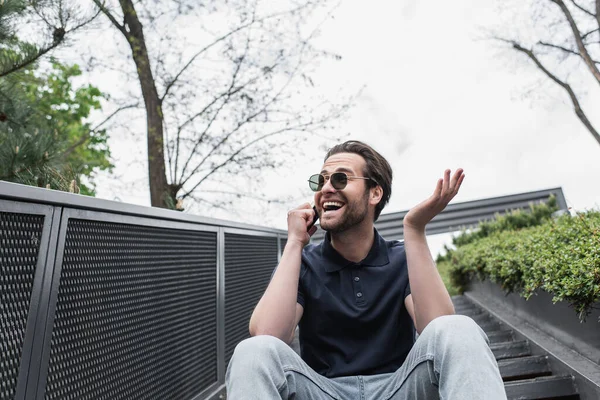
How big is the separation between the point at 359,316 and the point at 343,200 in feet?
2.04

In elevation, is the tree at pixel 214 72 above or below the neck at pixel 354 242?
above

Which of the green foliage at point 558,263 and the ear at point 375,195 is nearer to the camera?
the green foliage at point 558,263

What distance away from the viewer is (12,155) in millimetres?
2727

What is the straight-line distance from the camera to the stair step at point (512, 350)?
2883mm

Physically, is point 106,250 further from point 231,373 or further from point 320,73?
point 320,73

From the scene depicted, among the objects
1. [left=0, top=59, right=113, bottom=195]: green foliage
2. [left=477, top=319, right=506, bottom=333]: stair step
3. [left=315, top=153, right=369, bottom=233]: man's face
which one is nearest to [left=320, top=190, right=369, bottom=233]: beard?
[left=315, top=153, right=369, bottom=233]: man's face

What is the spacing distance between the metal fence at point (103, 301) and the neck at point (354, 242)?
990 mm

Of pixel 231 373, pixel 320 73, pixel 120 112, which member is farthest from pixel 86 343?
pixel 120 112

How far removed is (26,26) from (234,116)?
108 inches

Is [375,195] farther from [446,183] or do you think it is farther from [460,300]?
[460,300]

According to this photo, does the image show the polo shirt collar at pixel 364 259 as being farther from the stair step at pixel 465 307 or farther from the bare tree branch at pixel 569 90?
the bare tree branch at pixel 569 90

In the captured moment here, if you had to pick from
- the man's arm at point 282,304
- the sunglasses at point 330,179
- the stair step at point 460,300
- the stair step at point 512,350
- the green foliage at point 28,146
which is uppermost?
the green foliage at point 28,146

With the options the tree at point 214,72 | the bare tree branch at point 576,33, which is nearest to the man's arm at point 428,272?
the tree at point 214,72

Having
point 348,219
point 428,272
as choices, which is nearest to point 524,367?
point 428,272
